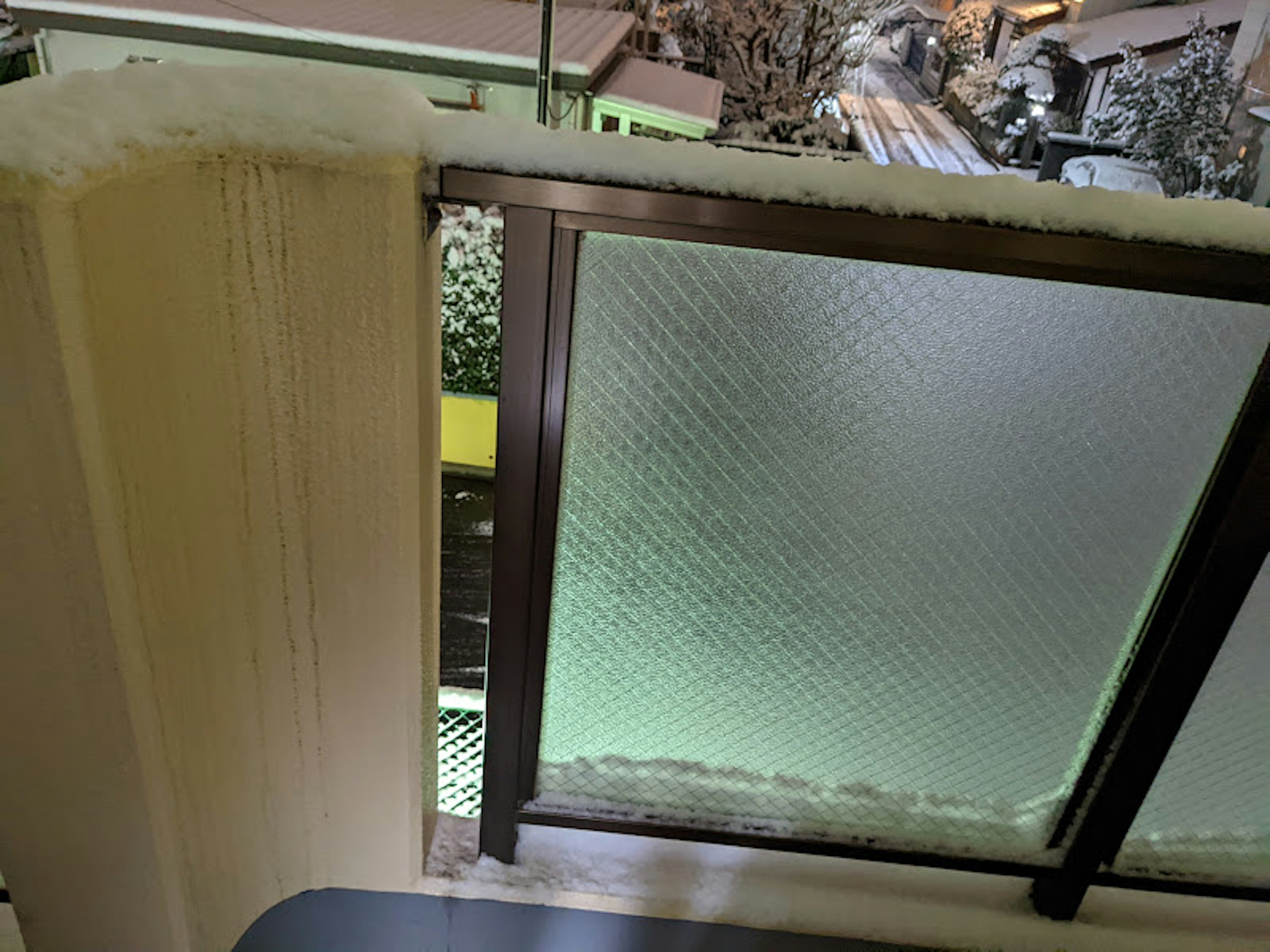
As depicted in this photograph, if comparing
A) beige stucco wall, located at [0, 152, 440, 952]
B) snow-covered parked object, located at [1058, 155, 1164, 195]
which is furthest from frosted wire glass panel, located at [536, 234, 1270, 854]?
snow-covered parked object, located at [1058, 155, 1164, 195]

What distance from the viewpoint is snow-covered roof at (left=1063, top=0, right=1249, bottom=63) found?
57.0ft

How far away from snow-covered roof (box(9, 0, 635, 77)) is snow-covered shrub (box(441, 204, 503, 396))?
1390mm

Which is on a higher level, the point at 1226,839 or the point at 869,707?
the point at 869,707

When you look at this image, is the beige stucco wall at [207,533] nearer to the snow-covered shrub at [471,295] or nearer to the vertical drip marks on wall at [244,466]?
the vertical drip marks on wall at [244,466]

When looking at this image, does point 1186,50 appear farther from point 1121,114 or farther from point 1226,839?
point 1226,839

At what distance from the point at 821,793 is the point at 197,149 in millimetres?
1866

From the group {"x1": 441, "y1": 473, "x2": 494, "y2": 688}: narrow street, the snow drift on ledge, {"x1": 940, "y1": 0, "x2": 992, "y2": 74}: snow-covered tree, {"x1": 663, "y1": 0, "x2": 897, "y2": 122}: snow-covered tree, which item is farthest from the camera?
{"x1": 940, "y1": 0, "x2": 992, "y2": 74}: snow-covered tree

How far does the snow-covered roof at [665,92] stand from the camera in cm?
832

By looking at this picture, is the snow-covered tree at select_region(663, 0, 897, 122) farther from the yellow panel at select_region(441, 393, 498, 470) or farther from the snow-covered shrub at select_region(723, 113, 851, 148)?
the yellow panel at select_region(441, 393, 498, 470)

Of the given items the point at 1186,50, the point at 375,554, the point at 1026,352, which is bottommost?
the point at 375,554

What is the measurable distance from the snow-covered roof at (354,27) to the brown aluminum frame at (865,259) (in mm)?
6422

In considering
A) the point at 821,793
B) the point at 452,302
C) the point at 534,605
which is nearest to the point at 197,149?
the point at 534,605

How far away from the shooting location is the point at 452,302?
7402mm

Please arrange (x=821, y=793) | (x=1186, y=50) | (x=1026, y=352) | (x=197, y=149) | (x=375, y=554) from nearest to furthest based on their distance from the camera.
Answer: (x=197, y=149) < (x=1026, y=352) < (x=375, y=554) < (x=821, y=793) < (x=1186, y=50)
